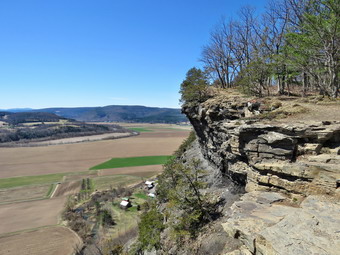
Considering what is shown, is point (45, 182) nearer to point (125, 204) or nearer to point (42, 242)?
point (125, 204)

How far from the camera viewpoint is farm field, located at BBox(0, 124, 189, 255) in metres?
30.0

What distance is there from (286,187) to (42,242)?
32809 mm

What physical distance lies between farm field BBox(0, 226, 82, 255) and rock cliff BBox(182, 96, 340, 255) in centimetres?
2629

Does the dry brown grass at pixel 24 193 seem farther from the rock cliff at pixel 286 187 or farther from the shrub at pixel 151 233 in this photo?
the rock cliff at pixel 286 187

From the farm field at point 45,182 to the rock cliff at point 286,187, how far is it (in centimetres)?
2705

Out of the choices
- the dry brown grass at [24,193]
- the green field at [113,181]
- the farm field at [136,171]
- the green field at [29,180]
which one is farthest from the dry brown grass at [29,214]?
the farm field at [136,171]

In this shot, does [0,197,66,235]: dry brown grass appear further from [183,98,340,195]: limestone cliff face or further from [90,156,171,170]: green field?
[183,98,340,195]: limestone cliff face

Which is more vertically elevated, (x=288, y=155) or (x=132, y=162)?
(x=288, y=155)

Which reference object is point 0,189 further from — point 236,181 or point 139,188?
point 236,181

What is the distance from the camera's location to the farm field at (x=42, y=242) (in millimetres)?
25109

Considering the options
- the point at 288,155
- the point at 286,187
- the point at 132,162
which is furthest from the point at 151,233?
the point at 132,162

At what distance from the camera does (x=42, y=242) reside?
26.8m

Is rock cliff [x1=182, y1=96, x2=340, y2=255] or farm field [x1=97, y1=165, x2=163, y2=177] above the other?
rock cliff [x1=182, y1=96, x2=340, y2=255]

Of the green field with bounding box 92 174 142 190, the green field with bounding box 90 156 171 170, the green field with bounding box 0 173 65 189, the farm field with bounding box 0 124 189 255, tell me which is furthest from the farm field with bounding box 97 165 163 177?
the green field with bounding box 0 173 65 189
